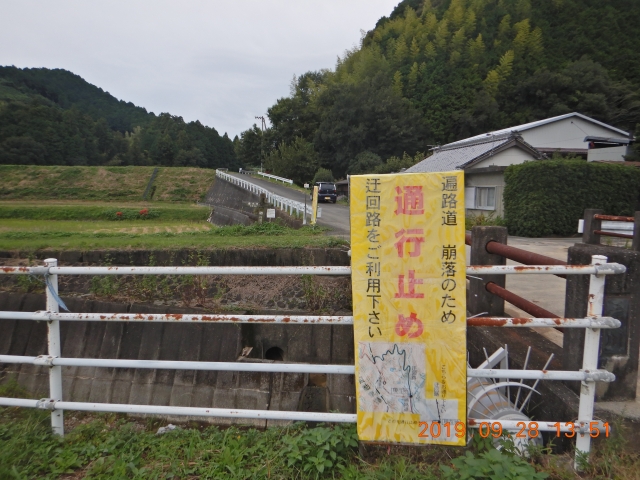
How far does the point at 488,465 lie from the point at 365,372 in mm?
741

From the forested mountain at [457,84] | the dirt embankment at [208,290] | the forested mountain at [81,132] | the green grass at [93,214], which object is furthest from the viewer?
the forested mountain at [81,132]

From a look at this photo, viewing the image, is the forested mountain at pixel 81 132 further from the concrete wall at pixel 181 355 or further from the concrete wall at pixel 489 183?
the concrete wall at pixel 181 355

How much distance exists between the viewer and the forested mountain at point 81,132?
162 ft

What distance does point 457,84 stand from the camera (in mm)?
54125

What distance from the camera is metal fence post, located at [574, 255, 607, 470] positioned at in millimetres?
2145

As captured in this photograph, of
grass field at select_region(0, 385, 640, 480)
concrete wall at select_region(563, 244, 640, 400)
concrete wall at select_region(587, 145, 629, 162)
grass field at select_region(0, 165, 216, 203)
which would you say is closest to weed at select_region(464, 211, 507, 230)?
concrete wall at select_region(587, 145, 629, 162)

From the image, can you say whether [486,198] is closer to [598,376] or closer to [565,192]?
[565,192]

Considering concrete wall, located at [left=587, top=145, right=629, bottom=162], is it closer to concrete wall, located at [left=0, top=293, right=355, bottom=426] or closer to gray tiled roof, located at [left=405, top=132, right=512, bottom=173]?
gray tiled roof, located at [left=405, top=132, right=512, bottom=173]

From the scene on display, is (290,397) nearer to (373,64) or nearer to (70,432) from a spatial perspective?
(70,432)

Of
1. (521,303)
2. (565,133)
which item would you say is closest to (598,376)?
(521,303)

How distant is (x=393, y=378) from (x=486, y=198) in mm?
17456

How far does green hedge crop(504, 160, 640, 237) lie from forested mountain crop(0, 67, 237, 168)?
5297 centimetres

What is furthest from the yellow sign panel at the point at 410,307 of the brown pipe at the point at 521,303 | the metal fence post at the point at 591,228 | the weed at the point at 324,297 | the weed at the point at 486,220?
the weed at the point at 486,220

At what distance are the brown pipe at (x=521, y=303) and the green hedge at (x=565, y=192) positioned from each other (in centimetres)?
1227
